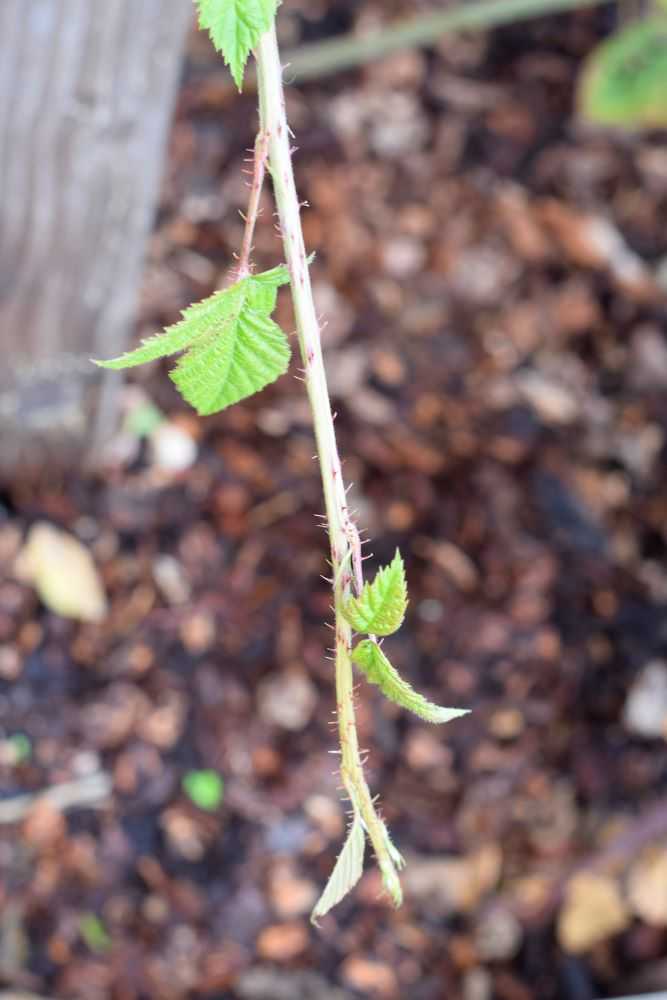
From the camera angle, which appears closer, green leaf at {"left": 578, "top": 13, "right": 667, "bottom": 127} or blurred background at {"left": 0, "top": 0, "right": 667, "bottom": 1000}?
blurred background at {"left": 0, "top": 0, "right": 667, "bottom": 1000}

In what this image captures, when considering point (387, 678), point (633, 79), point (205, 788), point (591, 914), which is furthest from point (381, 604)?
point (633, 79)

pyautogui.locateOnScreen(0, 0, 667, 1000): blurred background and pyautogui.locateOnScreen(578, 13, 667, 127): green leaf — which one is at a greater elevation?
pyautogui.locateOnScreen(578, 13, 667, 127): green leaf

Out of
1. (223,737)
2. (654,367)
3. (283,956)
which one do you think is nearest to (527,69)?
(654,367)

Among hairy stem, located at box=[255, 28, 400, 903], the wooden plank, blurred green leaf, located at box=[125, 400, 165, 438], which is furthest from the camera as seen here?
blurred green leaf, located at box=[125, 400, 165, 438]

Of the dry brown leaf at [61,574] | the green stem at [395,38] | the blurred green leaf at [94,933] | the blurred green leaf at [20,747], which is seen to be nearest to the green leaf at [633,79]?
the green stem at [395,38]

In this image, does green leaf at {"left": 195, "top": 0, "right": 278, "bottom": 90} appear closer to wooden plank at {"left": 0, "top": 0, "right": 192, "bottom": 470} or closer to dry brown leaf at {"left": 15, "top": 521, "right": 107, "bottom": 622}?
wooden plank at {"left": 0, "top": 0, "right": 192, "bottom": 470}

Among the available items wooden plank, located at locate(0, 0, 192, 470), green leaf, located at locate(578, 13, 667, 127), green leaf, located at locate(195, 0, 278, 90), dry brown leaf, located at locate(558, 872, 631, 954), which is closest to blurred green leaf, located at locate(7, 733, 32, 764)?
wooden plank, located at locate(0, 0, 192, 470)

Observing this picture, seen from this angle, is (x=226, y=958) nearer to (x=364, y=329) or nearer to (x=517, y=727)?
(x=517, y=727)
